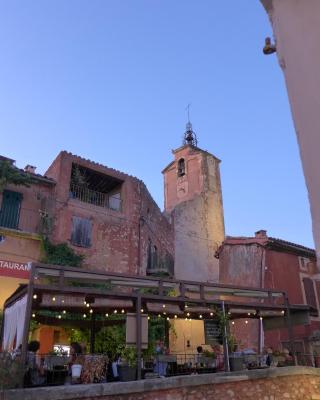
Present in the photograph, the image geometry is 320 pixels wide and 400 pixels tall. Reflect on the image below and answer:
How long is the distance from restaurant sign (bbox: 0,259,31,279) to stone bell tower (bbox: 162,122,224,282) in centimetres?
1386

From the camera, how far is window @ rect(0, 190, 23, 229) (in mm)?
17922

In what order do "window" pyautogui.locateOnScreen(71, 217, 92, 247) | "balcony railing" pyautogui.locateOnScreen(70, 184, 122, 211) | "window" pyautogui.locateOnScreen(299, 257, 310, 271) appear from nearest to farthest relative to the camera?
"window" pyautogui.locateOnScreen(71, 217, 92, 247), "window" pyautogui.locateOnScreen(299, 257, 310, 271), "balcony railing" pyautogui.locateOnScreen(70, 184, 122, 211)

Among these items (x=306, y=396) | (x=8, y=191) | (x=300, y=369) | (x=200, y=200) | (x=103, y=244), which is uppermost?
(x=200, y=200)

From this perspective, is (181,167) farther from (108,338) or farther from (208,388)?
(208,388)

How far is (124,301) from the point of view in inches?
428

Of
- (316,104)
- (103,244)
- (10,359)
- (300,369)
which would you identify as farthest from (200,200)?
(316,104)

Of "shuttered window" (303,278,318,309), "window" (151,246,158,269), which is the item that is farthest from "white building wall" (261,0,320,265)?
"window" (151,246,158,269)

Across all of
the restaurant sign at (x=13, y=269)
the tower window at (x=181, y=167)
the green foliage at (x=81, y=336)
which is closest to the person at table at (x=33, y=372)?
the green foliage at (x=81, y=336)

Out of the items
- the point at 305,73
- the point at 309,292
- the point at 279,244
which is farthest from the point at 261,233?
the point at 305,73

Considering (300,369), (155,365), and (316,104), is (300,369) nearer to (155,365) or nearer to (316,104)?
(155,365)

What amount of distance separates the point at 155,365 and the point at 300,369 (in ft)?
14.0

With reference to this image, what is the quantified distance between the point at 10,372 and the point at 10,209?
1105 cm

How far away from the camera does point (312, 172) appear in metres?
1.77

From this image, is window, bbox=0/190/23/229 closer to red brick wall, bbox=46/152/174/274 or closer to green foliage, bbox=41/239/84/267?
green foliage, bbox=41/239/84/267
